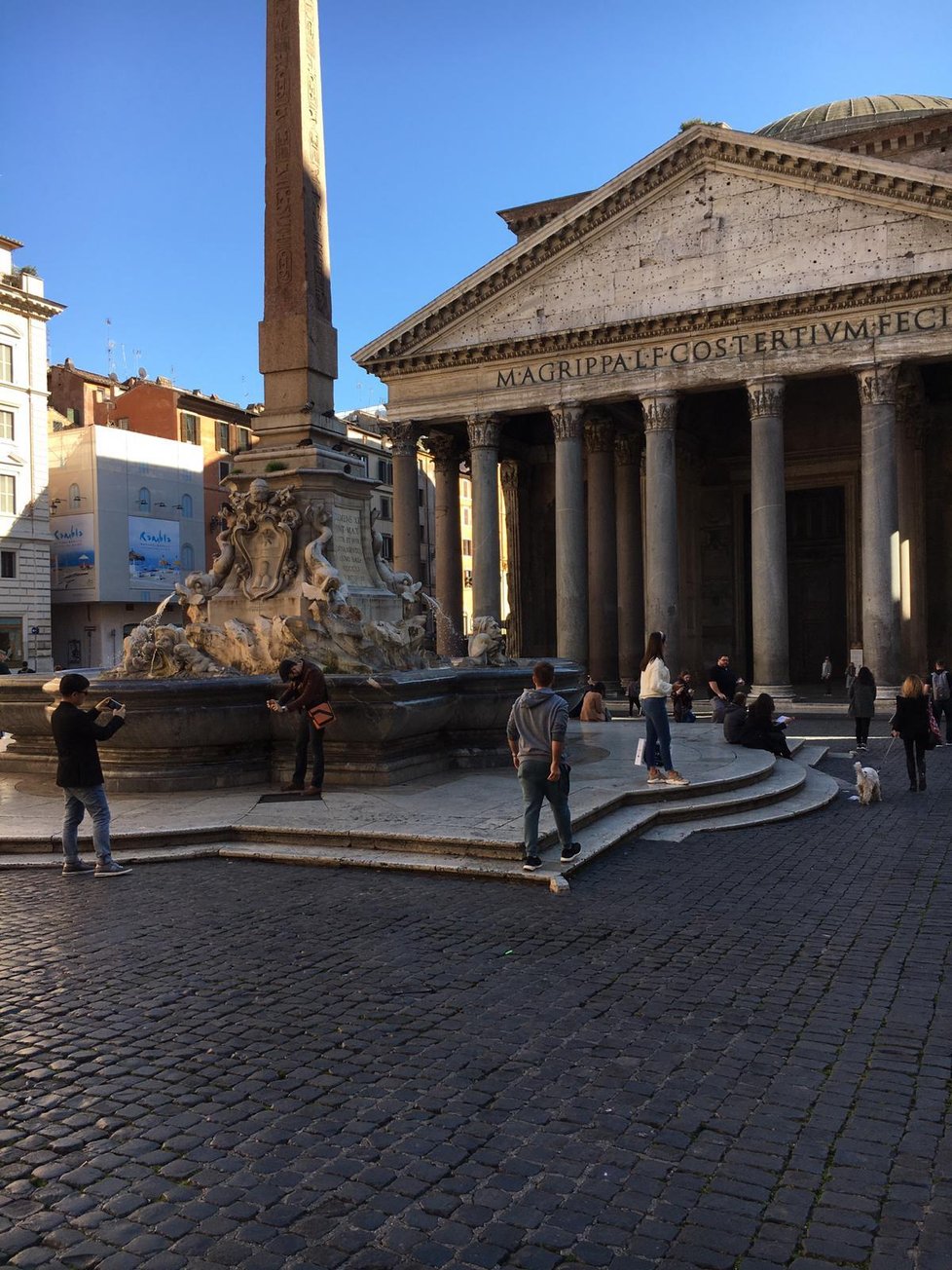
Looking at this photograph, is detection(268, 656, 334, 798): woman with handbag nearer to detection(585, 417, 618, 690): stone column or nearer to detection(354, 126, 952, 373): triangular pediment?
detection(354, 126, 952, 373): triangular pediment

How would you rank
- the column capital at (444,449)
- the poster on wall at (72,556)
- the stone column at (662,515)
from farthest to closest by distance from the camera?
the poster on wall at (72,556), the column capital at (444,449), the stone column at (662,515)

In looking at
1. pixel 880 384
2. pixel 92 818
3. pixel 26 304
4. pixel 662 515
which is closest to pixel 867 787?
pixel 92 818

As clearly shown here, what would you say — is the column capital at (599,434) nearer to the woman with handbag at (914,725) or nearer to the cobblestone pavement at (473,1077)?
the woman with handbag at (914,725)

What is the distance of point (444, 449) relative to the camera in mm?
33594

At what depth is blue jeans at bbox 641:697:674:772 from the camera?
9734mm

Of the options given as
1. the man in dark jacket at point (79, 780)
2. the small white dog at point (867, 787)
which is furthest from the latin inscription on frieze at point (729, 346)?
the man in dark jacket at point (79, 780)

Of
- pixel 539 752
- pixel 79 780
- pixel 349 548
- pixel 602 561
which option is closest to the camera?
pixel 539 752

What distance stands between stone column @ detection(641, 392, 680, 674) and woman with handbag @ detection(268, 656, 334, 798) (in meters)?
19.1

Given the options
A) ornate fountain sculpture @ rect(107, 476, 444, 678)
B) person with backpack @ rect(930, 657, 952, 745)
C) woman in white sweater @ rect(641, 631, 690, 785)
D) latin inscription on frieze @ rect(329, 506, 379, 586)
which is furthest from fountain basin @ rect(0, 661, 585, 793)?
A: person with backpack @ rect(930, 657, 952, 745)

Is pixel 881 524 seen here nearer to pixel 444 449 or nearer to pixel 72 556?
pixel 444 449

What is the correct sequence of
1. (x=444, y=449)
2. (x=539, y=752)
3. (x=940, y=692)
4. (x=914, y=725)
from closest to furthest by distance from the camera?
(x=539, y=752) < (x=914, y=725) < (x=940, y=692) < (x=444, y=449)

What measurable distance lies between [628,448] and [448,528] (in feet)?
20.2

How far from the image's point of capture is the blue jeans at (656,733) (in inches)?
383

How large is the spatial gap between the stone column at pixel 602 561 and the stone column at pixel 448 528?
13.1 ft
